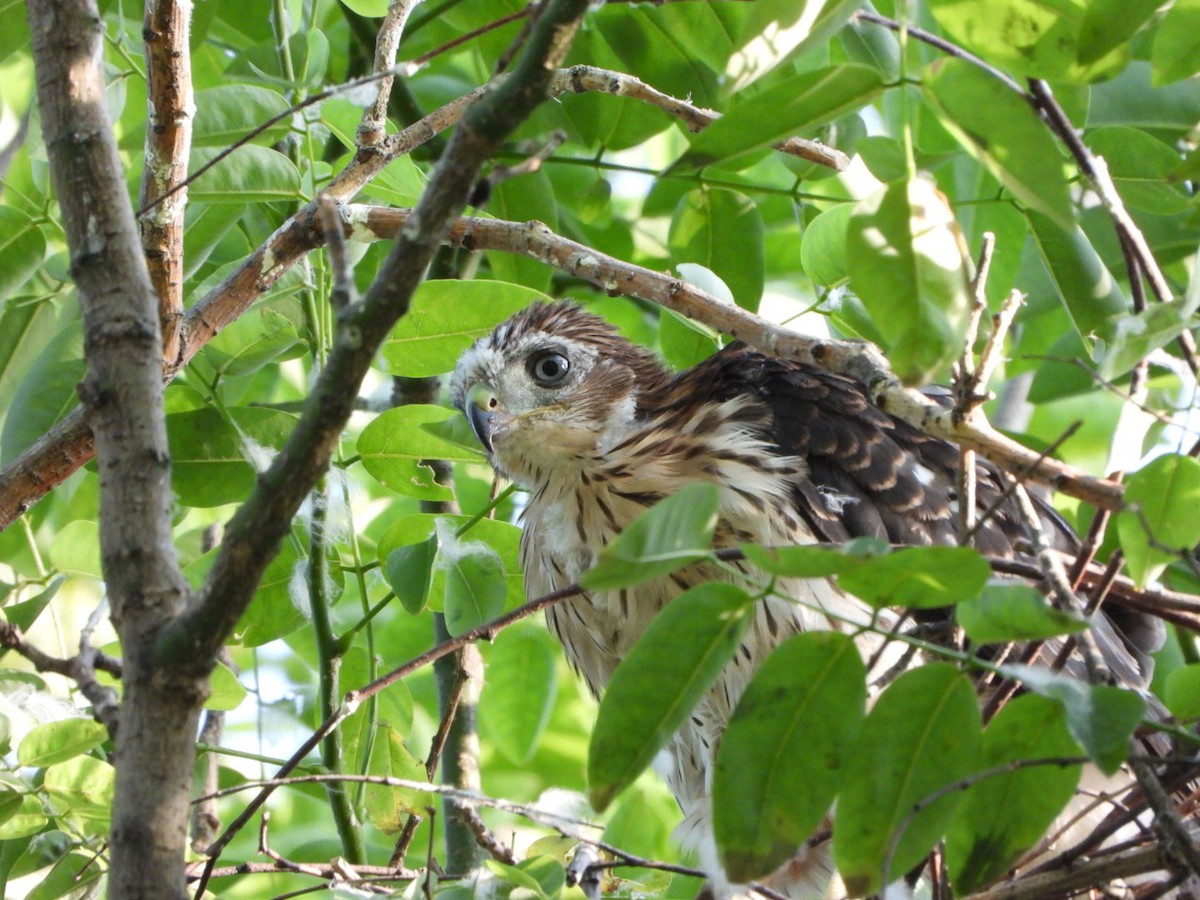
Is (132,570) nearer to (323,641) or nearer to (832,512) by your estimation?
(323,641)

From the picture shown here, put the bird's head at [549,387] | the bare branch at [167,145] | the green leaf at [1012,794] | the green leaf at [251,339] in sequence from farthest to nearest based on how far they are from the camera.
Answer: the bird's head at [549,387] → the green leaf at [251,339] → the bare branch at [167,145] → the green leaf at [1012,794]

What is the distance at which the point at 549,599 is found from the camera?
2.02m

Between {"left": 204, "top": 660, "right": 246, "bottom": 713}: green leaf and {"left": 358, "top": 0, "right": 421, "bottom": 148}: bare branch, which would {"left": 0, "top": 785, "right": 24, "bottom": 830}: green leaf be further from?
{"left": 358, "top": 0, "right": 421, "bottom": 148}: bare branch

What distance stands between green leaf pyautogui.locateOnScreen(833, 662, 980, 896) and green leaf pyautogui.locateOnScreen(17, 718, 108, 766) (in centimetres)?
127

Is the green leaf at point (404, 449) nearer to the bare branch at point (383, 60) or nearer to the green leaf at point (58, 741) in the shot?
the bare branch at point (383, 60)

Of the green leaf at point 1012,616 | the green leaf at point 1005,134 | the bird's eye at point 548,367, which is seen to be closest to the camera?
the green leaf at point 1012,616

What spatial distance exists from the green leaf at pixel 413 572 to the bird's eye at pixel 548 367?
106 centimetres

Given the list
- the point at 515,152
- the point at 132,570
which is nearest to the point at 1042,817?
the point at 132,570

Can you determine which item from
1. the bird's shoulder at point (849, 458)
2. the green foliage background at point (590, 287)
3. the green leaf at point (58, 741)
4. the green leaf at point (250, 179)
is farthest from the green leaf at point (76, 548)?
the bird's shoulder at point (849, 458)

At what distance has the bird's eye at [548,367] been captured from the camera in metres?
3.54

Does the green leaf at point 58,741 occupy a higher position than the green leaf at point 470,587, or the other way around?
the green leaf at point 470,587

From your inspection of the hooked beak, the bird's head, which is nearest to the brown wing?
the bird's head

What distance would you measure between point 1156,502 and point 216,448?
185cm

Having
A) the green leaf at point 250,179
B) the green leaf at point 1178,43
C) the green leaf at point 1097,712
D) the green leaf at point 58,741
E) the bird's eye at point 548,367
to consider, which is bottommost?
the green leaf at point 1097,712
